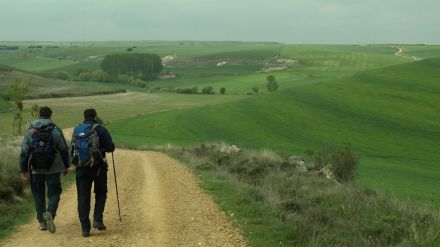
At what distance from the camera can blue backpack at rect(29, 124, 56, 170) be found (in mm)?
9875

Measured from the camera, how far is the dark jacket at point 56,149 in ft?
32.7

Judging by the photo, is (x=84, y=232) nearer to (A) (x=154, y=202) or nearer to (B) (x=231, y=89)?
(A) (x=154, y=202)

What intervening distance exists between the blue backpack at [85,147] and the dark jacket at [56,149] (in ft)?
1.23

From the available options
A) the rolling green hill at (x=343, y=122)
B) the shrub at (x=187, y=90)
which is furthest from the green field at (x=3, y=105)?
the shrub at (x=187, y=90)

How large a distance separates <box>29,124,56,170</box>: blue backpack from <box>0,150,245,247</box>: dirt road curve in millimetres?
1347

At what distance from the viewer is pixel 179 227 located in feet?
35.3

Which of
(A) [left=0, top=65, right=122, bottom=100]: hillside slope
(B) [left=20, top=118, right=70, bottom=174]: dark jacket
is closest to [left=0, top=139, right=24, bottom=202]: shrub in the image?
(B) [left=20, top=118, right=70, bottom=174]: dark jacket

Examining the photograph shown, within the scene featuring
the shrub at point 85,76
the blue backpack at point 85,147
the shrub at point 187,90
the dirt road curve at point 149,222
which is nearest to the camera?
the dirt road curve at point 149,222

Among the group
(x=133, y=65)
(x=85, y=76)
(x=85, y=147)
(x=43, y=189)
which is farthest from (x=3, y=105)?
(x=133, y=65)

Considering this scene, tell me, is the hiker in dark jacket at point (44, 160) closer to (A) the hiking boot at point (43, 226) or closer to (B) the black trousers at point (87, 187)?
(A) the hiking boot at point (43, 226)

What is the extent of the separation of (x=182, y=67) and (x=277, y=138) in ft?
404

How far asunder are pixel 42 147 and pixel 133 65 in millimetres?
137002

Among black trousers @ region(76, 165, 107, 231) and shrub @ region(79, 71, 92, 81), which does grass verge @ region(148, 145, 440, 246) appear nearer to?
black trousers @ region(76, 165, 107, 231)

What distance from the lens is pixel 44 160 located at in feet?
32.7
